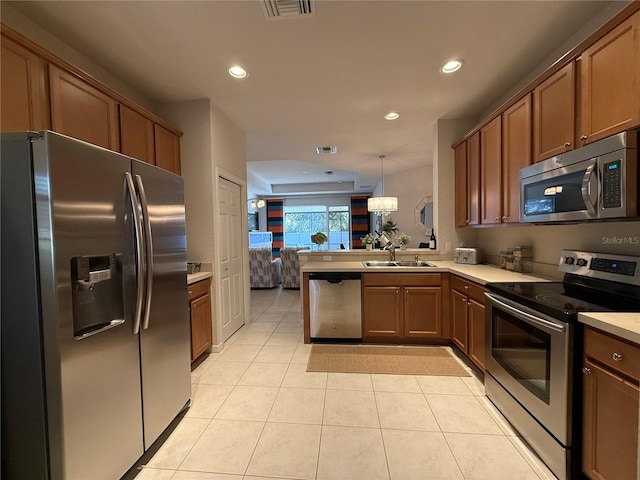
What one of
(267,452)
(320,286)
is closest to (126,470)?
(267,452)

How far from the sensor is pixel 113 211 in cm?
137

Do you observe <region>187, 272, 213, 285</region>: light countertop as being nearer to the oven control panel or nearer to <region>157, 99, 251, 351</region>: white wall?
<region>157, 99, 251, 351</region>: white wall

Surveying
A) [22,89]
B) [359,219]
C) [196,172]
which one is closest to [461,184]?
[196,172]

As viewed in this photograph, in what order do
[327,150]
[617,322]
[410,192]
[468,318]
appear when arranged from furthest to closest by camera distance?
[410,192]
[327,150]
[468,318]
[617,322]

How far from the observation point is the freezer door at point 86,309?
1106mm

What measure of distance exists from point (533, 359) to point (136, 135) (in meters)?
3.35

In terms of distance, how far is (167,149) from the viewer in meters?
2.77

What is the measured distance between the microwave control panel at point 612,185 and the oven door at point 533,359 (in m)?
0.69

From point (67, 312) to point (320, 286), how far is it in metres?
2.31

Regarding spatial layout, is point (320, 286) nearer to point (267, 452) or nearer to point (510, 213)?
point (267, 452)

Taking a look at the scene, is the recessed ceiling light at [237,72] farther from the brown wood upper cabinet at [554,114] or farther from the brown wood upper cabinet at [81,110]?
the brown wood upper cabinet at [554,114]

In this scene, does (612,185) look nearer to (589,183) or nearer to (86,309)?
(589,183)

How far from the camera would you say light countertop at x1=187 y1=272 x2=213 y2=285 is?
8.38ft

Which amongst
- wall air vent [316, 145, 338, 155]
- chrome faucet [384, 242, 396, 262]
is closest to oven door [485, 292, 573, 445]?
chrome faucet [384, 242, 396, 262]
